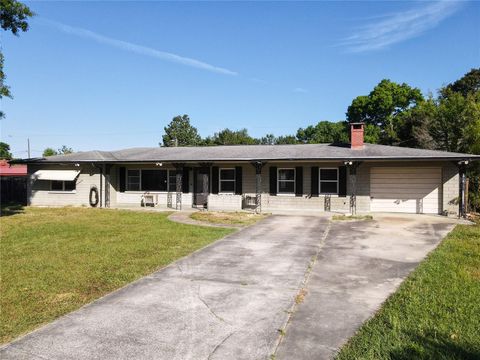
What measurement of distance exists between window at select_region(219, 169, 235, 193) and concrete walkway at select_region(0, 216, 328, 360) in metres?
10.6

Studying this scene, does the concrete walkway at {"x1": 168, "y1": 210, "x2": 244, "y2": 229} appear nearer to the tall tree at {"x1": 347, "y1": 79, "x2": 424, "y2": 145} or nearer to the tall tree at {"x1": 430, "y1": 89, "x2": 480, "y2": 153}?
the tall tree at {"x1": 430, "y1": 89, "x2": 480, "y2": 153}

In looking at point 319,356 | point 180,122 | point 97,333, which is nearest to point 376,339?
point 319,356

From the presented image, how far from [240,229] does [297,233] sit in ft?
6.49

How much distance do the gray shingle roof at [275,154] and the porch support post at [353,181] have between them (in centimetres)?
35

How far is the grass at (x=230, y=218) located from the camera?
14.0 meters

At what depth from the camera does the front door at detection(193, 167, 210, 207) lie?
1898 centimetres

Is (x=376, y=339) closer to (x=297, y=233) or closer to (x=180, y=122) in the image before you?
(x=297, y=233)

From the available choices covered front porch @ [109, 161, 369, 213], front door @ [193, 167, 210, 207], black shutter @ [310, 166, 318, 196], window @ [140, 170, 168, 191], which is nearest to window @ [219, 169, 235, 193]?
covered front porch @ [109, 161, 369, 213]

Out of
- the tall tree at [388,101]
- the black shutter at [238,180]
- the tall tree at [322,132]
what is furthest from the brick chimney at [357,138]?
the tall tree at [322,132]

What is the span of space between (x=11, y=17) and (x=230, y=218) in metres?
12.2

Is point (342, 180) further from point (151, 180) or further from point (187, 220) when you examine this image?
point (151, 180)

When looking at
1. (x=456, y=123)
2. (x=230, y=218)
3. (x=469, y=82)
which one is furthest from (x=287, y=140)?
(x=230, y=218)

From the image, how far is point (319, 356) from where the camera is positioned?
3877 millimetres

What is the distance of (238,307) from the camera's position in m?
5.36
